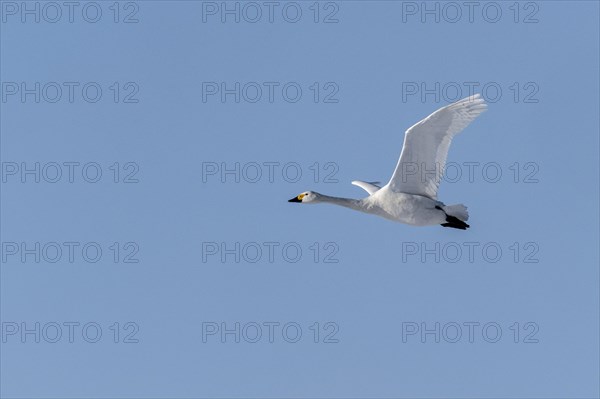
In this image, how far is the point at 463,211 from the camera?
61656 mm

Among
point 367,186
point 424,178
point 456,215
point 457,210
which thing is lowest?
point 456,215

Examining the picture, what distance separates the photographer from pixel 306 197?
62906mm

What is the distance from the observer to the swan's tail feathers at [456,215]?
2422 inches

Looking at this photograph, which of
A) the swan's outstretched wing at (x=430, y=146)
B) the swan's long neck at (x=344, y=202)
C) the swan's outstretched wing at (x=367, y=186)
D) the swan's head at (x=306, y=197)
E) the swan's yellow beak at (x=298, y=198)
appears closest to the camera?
the swan's outstretched wing at (x=430, y=146)

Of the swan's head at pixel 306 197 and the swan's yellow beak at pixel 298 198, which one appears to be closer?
the swan's head at pixel 306 197

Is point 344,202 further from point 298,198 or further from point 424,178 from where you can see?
point 424,178

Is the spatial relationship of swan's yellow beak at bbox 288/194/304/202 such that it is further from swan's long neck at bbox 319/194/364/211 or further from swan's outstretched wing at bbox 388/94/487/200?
swan's outstretched wing at bbox 388/94/487/200

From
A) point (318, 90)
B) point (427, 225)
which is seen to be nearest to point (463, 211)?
point (427, 225)

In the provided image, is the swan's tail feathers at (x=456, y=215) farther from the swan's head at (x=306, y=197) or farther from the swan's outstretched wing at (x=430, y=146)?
the swan's head at (x=306, y=197)

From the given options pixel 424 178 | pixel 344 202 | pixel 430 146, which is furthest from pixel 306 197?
pixel 430 146

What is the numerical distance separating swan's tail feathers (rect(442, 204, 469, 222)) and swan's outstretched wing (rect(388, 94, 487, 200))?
0.52 m

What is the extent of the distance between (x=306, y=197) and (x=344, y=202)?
154 centimetres

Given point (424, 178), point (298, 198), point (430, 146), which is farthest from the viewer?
point (298, 198)

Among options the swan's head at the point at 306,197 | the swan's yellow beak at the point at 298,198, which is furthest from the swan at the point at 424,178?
the swan's yellow beak at the point at 298,198
